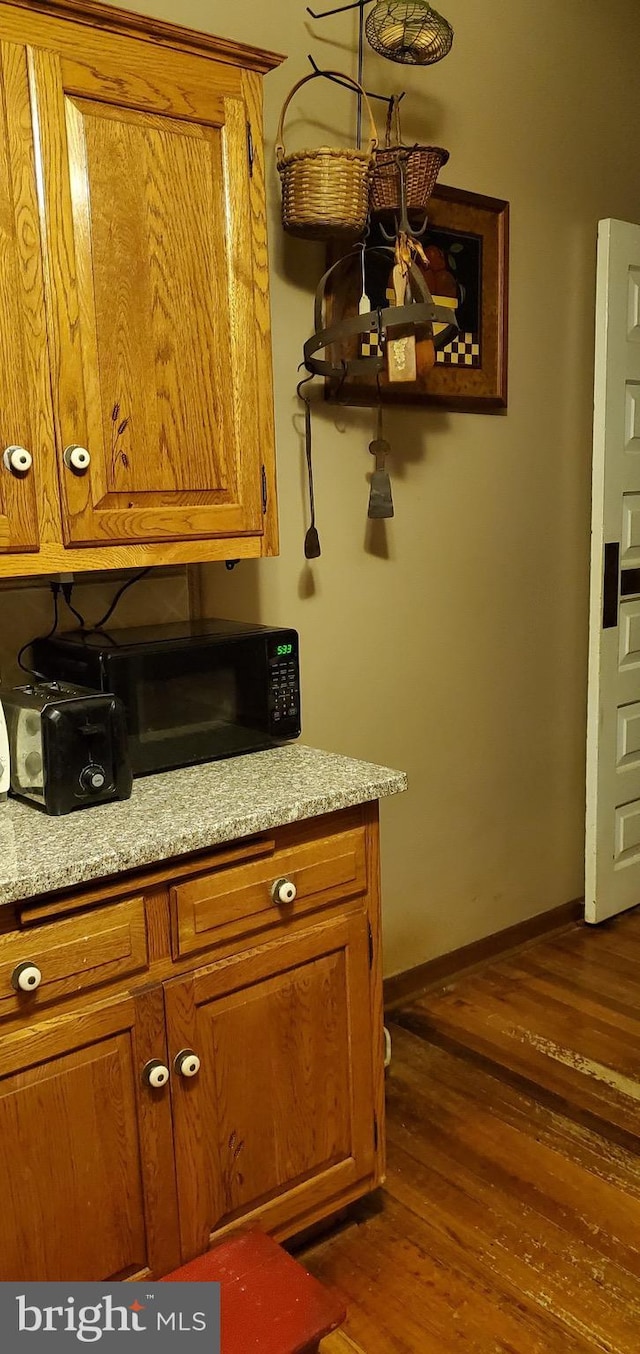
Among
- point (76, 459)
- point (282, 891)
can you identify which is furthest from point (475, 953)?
point (76, 459)

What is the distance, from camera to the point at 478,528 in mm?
2818

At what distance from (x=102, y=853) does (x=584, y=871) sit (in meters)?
2.28

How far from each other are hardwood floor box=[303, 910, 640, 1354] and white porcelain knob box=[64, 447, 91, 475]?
149cm

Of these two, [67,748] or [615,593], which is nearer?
[67,748]

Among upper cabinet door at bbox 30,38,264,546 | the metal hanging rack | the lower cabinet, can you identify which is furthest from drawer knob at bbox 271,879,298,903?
the metal hanging rack

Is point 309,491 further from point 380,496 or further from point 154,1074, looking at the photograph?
point 154,1074

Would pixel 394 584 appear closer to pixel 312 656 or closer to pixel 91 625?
pixel 312 656

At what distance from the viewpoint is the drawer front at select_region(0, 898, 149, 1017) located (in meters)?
1.37

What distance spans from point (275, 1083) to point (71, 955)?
494 millimetres

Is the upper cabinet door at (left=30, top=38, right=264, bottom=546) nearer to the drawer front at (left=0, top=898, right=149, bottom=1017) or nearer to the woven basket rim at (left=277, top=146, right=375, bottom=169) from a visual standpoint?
the woven basket rim at (left=277, top=146, right=375, bottom=169)

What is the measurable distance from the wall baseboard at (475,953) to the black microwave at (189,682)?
3.67ft

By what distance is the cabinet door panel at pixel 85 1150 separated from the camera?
1.39 m

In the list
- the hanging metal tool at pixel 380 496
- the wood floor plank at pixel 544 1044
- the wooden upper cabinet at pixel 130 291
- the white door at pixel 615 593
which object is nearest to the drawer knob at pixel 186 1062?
the wooden upper cabinet at pixel 130 291
